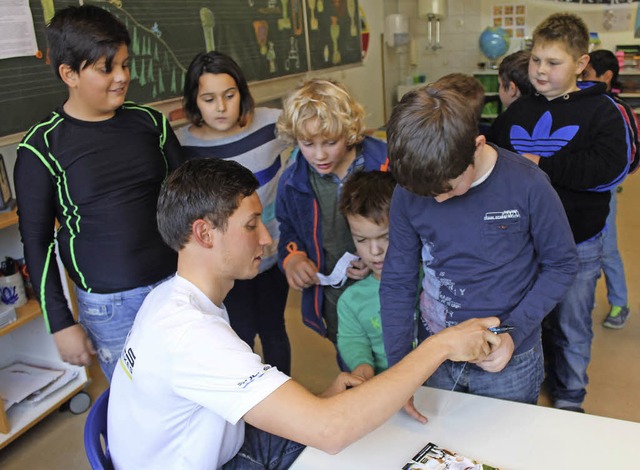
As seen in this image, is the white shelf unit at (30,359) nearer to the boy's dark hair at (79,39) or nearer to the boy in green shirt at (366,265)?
the boy's dark hair at (79,39)

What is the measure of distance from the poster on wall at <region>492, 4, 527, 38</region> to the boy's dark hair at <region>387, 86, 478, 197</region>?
6.07 meters

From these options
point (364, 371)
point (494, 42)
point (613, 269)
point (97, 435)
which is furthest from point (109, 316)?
point (494, 42)

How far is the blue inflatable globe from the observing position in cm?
626

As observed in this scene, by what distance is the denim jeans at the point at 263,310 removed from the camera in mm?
2004

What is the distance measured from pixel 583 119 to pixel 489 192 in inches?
30.8

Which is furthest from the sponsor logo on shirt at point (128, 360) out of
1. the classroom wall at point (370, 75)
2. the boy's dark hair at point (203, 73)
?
the classroom wall at point (370, 75)

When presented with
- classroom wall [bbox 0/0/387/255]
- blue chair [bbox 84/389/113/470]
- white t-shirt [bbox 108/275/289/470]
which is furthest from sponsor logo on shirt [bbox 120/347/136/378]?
classroom wall [bbox 0/0/387/255]

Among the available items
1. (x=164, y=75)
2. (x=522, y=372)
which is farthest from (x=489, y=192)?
(x=164, y=75)

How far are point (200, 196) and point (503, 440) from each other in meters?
0.73

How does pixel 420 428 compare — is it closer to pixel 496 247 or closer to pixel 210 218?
pixel 496 247

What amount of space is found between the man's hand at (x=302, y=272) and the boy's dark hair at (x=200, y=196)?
55 centimetres

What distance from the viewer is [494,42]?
627cm

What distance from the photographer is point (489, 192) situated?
3.91 feet

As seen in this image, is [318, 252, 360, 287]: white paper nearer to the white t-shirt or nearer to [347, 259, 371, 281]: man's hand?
[347, 259, 371, 281]: man's hand
